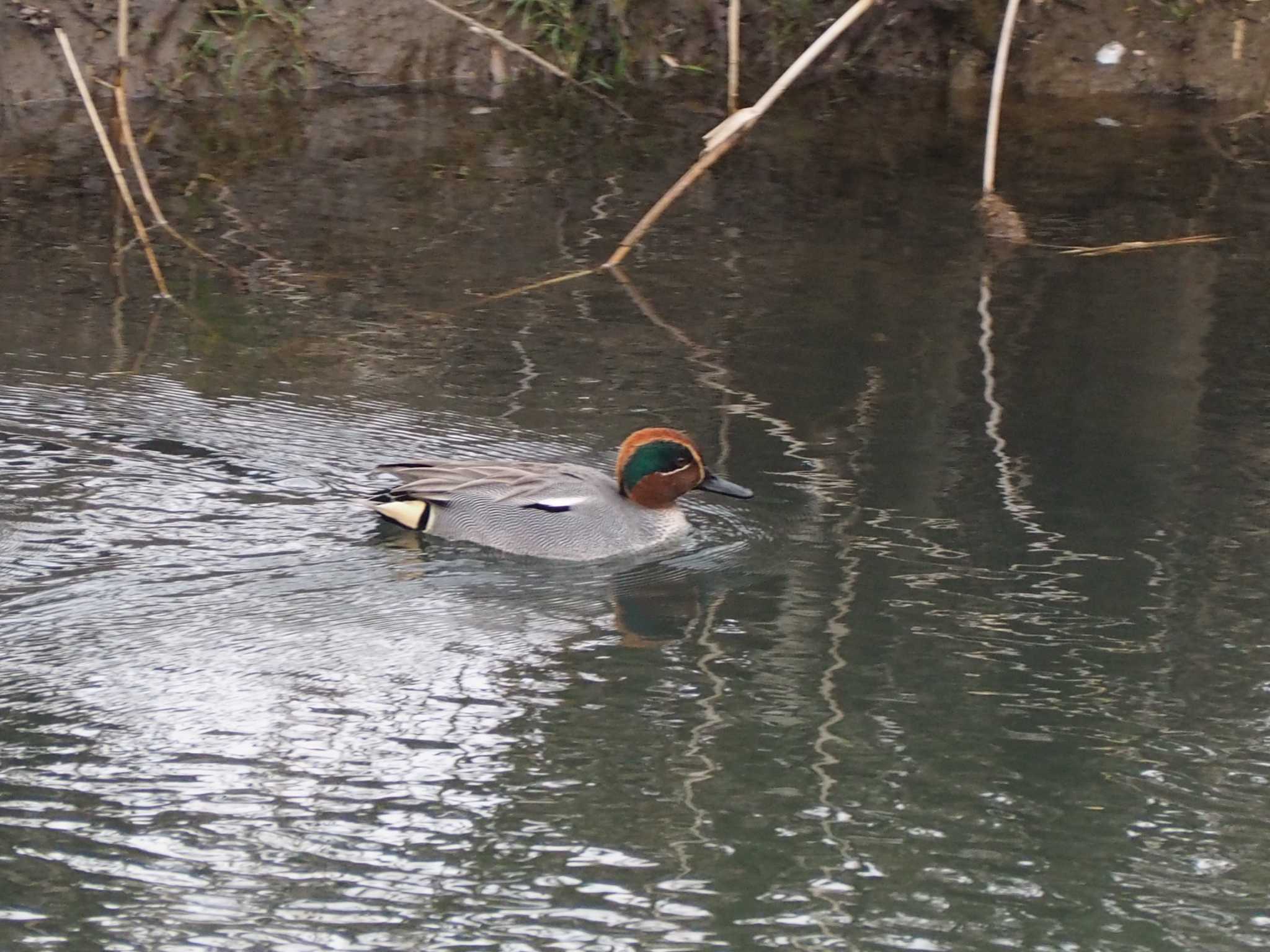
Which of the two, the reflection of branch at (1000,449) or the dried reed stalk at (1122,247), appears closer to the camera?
the reflection of branch at (1000,449)

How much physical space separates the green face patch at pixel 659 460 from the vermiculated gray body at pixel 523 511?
0.11 metres

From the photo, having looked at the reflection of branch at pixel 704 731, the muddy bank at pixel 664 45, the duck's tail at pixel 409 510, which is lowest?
the reflection of branch at pixel 704 731

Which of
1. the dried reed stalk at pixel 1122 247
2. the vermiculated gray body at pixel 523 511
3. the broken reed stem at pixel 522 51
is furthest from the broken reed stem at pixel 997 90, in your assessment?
the broken reed stem at pixel 522 51

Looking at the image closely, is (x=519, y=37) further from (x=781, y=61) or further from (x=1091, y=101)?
(x=1091, y=101)

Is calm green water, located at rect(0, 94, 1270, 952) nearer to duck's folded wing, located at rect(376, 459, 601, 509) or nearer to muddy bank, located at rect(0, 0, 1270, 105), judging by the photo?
duck's folded wing, located at rect(376, 459, 601, 509)

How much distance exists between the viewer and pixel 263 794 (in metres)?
4.69

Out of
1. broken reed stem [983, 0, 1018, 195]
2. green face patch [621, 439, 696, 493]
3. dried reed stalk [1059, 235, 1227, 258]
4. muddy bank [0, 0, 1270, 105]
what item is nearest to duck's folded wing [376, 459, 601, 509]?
green face patch [621, 439, 696, 493]

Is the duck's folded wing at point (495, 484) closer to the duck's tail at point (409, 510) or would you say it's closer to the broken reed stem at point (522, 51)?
the duck's tail at point (409, 510)

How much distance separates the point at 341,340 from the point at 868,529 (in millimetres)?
2890

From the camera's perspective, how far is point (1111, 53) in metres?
13.1

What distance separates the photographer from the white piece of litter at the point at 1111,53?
1310cm

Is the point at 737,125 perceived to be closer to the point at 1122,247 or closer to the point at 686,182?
the point at 686,182

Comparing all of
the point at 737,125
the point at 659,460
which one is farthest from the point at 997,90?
the point at 659,460

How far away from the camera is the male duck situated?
6441 millimetres
